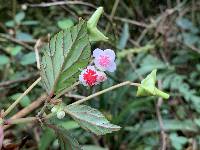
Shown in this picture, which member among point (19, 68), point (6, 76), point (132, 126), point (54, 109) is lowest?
point (132, 126)

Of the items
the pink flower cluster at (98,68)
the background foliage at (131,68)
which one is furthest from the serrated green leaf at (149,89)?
the background foliage at (131,68)

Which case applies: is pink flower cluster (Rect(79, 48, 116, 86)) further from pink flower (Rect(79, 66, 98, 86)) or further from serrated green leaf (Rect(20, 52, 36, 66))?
serrated green leaf (Rect(20, 52, 36, 66))

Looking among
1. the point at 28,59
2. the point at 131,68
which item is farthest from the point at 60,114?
the point at 131,68

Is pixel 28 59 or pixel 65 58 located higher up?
pixel 65 58

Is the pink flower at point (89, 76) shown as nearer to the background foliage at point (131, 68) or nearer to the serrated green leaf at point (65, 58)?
the serrated green leaf at point (65, 58)

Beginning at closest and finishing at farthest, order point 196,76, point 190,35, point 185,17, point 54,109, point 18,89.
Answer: point 54,109
point 18,89
point 196,76
point 190,35
point 185,17

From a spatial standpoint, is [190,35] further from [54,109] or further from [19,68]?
[54,109]

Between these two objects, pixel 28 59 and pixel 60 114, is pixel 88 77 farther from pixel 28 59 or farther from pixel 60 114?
pixel 28 59

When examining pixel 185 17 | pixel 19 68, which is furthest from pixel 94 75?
pixel 185 17
